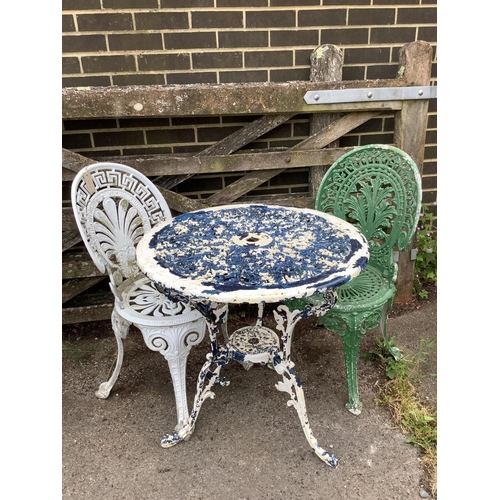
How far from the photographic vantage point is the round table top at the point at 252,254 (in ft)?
4.94

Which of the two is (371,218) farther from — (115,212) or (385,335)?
(115,212)

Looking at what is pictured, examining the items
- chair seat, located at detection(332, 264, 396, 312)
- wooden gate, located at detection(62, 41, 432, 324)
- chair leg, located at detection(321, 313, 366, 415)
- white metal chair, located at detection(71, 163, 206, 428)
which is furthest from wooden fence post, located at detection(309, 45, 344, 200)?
chair leg, located at detection(321, 313, 366, 415)

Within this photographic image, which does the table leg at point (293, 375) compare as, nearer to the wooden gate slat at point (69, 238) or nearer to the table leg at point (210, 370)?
the table leg at point (210, 370)

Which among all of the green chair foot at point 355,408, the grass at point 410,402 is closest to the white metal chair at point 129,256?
the green chair foot at point 355,408

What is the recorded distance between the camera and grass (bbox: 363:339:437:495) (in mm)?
1966

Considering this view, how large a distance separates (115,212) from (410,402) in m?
1.87

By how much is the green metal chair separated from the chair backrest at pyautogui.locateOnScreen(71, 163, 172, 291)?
1.00m

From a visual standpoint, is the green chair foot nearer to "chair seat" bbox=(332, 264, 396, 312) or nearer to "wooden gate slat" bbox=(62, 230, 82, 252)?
"chair seat" bbox=(332, 264, 396, 312)

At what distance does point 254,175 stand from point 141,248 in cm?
117

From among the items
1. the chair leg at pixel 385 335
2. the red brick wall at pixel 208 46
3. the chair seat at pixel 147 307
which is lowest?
the chair leg at pixel 385 335

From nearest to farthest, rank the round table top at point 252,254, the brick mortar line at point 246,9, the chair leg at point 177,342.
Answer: the round table top at point 252,254
the chair leg at point 177,342
the brick mortar line at point 246,9


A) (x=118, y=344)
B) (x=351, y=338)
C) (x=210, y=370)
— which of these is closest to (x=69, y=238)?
(x=118, y=344)

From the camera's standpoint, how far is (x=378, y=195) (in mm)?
2381

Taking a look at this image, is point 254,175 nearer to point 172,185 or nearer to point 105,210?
point 172,185
